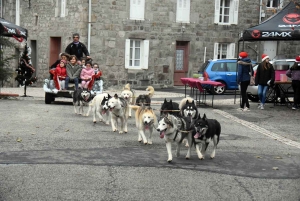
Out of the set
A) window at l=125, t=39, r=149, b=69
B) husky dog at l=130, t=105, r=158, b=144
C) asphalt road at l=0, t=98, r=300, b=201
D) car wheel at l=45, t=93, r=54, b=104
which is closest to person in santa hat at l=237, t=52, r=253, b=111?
asphalt road at l=0, t=98, r=300, b=201

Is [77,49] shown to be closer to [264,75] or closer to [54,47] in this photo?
[264,75]

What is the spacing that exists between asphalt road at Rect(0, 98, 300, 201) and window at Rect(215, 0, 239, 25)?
2177 cm

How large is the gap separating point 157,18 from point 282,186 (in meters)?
25.4

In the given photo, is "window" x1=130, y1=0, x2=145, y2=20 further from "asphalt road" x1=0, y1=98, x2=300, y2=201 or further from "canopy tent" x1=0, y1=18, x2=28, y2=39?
"asphalt road" x1=0, y1=98, x2=300, y2=201

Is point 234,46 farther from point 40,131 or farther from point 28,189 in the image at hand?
point 28,189

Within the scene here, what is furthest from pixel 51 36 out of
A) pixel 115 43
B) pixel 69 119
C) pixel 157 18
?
pixel 69 119

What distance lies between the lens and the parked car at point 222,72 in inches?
1102

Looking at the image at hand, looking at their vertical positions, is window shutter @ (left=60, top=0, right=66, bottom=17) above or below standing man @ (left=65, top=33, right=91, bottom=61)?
above

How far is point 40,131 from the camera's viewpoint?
39.3 feet

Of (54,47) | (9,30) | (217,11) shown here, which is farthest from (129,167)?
(217,11)

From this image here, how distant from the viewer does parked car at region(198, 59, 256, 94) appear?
2798 cm

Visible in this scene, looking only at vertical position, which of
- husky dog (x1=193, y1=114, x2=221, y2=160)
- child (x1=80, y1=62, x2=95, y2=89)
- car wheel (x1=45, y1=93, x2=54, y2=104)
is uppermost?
child (x1=80, y1=62, x2=95, y2=89)

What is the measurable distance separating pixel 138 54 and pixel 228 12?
6.55 metres

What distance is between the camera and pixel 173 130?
9.21 meters
